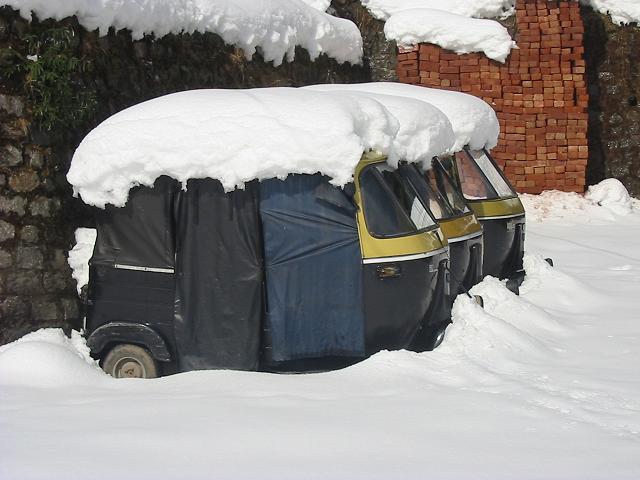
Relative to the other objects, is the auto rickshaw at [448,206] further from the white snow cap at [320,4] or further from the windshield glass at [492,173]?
the white snow cap at [320,4]

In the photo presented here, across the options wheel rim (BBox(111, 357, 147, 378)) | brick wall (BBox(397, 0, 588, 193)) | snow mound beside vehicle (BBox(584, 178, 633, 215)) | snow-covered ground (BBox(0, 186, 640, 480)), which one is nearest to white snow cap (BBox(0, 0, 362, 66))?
brick wall (BBox(397, 0, 588, 193))

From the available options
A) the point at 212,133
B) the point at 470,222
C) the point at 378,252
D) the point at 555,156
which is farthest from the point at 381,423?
the point at 555,156

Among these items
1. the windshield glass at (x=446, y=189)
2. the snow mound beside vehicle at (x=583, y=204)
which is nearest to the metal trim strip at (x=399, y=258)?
the windshield glass at (x=446, y=189)

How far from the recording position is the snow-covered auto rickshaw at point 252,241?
251 inches

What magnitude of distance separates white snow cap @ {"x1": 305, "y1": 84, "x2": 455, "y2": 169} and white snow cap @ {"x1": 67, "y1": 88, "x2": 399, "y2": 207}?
0.40m

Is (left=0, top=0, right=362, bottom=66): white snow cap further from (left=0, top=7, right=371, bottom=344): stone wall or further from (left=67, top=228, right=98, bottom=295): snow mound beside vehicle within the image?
(left=67, top=228, right=98, bottom=295): snow mound beside vehicle

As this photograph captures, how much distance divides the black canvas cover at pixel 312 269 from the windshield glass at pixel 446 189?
89.4 inches

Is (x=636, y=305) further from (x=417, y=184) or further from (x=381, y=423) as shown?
(x=381, y=423)

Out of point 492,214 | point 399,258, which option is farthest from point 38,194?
point 492,214

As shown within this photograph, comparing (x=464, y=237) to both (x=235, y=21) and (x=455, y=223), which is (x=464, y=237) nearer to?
(x=455, y=223)

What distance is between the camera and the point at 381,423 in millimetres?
5305

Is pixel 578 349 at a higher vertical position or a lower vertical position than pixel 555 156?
lower

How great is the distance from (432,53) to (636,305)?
742 centimetres

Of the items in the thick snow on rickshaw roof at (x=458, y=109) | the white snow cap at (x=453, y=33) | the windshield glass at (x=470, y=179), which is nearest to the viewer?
the thick snow on rickshaw roof at (x=458, y=109)
